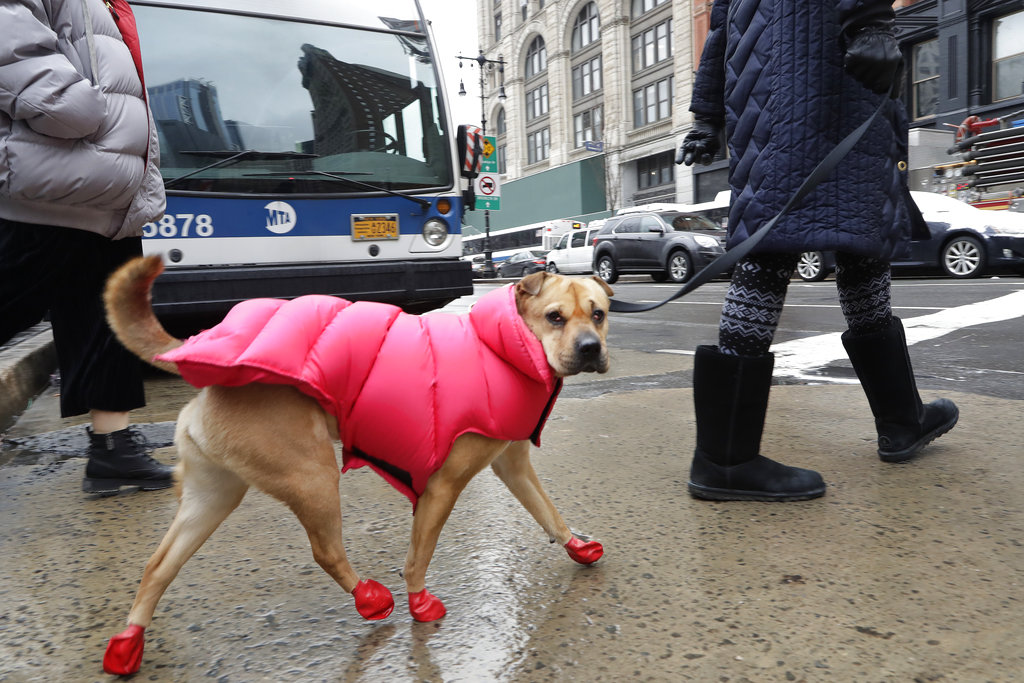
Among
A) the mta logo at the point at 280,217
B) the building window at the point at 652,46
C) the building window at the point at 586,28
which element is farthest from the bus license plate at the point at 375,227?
the building window at the point at 586,28

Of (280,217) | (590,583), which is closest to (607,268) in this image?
(280,217)

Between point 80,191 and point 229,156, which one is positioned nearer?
point 80,191

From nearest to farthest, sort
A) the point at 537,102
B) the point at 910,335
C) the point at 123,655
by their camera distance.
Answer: the point at 123,655, the point at 910,335, the point at 537,102

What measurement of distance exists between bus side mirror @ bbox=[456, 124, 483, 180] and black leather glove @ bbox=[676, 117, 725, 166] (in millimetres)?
3299

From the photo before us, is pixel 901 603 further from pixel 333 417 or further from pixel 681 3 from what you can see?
pixel 681 3

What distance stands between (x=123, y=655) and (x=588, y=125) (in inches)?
1744

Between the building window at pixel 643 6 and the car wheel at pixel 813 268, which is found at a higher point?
the building window at pixel 643 6

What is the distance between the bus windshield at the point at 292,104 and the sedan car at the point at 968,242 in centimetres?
817

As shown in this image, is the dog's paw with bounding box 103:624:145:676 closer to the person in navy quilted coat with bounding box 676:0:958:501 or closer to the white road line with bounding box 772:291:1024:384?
the person in navy quilted coat with bounding box 676:0:958:501

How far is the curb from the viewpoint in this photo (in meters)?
4.42

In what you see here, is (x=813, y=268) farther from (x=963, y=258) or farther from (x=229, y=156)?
(x=229, y=156)

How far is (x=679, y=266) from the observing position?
18078 mm

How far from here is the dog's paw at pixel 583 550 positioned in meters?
2.09

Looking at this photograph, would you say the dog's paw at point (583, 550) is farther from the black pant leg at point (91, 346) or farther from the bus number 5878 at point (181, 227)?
the bus number 5878 at point (181, 227)
